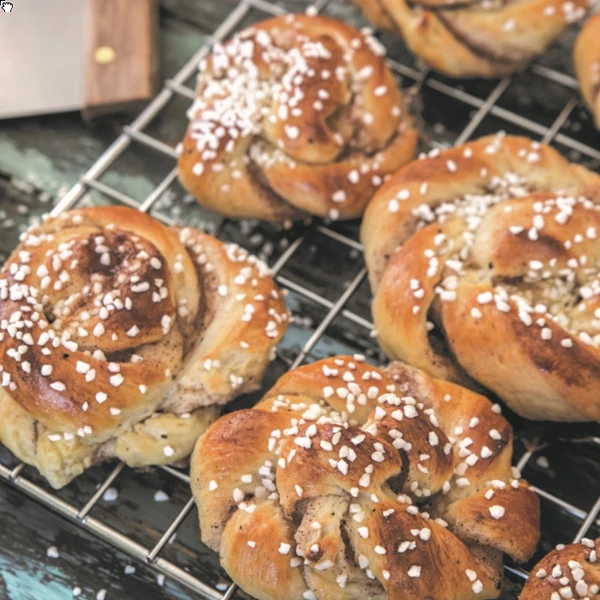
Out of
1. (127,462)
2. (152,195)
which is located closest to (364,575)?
(127,462)

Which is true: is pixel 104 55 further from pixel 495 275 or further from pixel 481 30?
pixel 495 275

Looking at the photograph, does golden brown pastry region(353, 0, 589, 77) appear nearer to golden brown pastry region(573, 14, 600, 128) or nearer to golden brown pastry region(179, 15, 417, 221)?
golden brown pastry region(573, 14, 600, 128)

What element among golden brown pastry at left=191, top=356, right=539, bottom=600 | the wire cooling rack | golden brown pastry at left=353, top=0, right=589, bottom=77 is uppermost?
golden brown pastry at left=353, top=0, right=589, bottom=77

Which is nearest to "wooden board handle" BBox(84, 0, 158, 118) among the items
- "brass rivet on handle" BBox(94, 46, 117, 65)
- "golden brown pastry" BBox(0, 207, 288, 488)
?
"brass rivet on handle" BBox(94, 46, 117, 65)

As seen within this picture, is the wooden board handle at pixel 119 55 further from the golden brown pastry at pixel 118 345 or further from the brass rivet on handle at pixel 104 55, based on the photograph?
the golden brown pastry at pixel 118 345

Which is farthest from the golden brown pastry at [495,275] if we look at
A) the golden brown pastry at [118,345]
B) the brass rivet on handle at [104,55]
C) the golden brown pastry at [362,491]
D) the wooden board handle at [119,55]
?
the brass rivet on handle at [104,55]

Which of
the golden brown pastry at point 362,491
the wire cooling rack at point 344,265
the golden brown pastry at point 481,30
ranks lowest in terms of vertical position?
the golden brown pastry at point 362,491

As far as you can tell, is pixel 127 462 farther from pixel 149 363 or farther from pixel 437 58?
pixel 437 58
